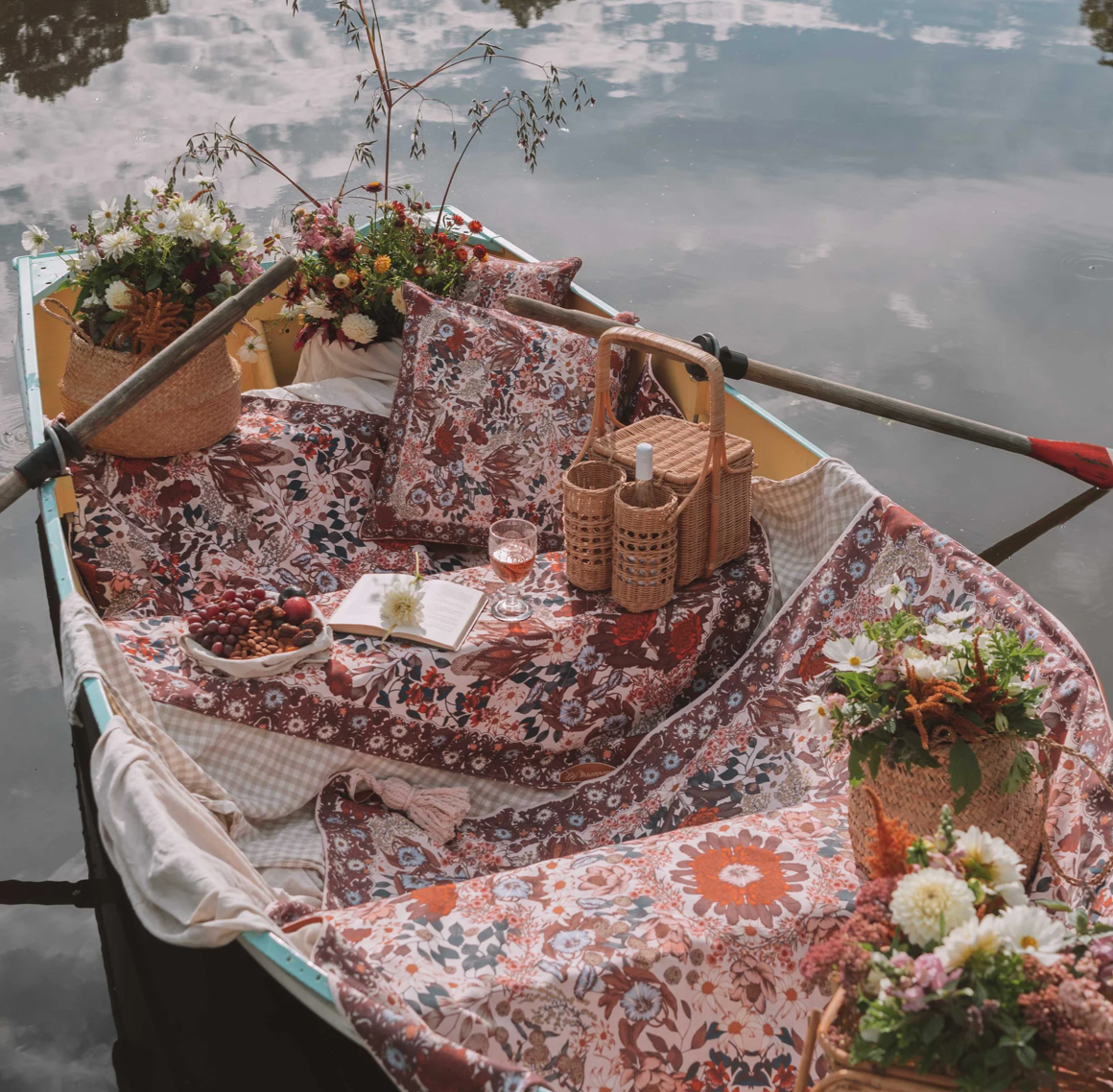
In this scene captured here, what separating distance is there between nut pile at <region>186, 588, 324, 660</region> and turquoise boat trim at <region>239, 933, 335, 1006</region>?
0.84m

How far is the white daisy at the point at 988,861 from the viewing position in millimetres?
1428

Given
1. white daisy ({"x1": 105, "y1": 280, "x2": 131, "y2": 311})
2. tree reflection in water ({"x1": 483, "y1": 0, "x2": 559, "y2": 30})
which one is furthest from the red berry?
tree reflection in water ({"x1": 483, "y1": 0, "x2": 559, "y2": 30})

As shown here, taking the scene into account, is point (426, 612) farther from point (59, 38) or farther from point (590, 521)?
point (59, 38)

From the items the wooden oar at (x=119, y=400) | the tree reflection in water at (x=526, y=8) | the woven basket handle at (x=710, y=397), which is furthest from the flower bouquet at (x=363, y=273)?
the tree reflection in water at (x=526, y=8)

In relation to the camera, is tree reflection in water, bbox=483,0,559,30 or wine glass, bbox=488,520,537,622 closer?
wine glass, bbox=488,520,537,622

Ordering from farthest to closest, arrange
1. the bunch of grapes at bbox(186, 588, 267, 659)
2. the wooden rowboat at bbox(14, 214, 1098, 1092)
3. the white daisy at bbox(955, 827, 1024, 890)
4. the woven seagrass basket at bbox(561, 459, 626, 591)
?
the woven seagrass basket at bbox(561, 459, 626, 591) → the bunch of grapes at bbox(186, 588, 267, 659) → the wooden rowboat at bbox(14, 214, 1098, 1092) → the white daisy at bbox(955, 827, 1024, 890)

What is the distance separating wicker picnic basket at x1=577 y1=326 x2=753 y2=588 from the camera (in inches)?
105

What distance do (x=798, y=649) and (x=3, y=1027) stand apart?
197 cm

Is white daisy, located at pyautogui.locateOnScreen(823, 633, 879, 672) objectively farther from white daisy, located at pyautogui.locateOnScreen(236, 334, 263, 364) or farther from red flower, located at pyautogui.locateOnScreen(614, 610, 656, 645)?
white daisy, located at pyautogui.locateOnScreen(236, 334, 263, 364)

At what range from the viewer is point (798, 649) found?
8.81 ft

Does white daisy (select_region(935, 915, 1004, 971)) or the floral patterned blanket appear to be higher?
white daisy (select_region(935, 915, 1004, 971))

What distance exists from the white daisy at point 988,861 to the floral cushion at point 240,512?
214 centimetres

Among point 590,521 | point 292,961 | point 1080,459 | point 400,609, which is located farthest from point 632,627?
point 1080,459

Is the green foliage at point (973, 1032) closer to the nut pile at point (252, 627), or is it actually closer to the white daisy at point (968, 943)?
the white daisy at point (968, 943)
